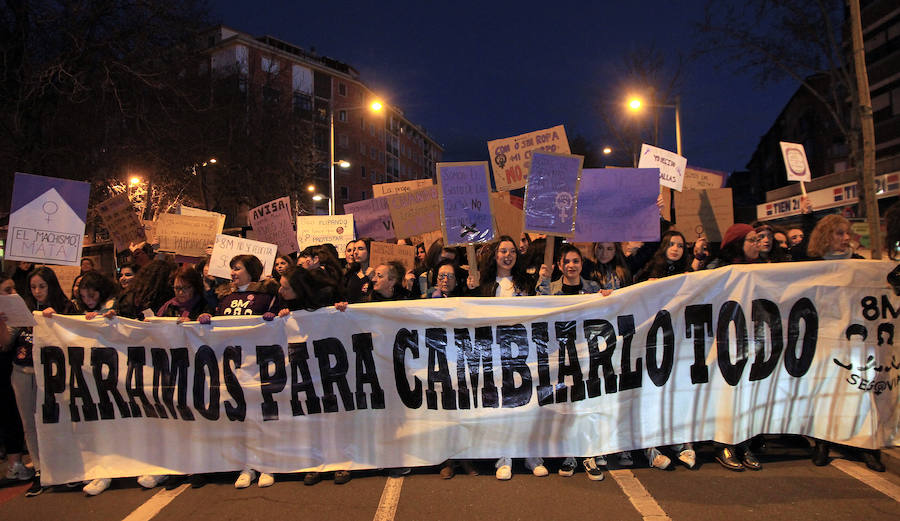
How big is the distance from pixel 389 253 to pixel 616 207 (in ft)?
9.80

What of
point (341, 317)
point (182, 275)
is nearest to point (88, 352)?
point (182, 275)

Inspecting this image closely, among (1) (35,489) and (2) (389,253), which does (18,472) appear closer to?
(1) (35,489)

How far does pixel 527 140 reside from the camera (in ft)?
24.7

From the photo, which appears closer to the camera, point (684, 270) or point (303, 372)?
point (303, 372)

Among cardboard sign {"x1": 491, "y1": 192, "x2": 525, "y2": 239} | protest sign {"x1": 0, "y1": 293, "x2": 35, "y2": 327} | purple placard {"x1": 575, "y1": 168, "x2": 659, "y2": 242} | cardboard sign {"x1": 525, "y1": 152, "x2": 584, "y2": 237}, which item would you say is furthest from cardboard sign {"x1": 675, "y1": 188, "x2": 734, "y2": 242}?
protest sign {"x1": 0, "y1": 293, "x2": 35, "y2": 327}

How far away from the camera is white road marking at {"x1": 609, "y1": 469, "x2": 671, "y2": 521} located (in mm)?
3355

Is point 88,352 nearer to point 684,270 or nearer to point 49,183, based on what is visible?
point 49,183

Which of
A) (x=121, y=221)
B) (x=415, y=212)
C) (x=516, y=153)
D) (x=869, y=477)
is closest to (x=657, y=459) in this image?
(x=869, y=477)

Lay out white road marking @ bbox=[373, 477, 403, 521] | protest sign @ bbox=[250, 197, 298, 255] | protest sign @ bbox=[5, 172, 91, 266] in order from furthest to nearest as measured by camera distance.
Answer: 1. protest sign @ bbox=[250, 197, 298, 255]
2. protest sign @ bbox=[5, 172, 91, 266]
3. white road marking @ bbox=[373, 477, 403, 521]

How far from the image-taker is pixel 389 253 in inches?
278

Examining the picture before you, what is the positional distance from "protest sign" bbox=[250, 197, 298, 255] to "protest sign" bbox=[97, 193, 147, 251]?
150 centimetres

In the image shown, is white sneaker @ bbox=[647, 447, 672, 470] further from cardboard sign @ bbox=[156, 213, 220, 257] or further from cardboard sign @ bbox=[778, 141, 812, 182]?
cardboard sign @ bbox=[156, 213, 220, 257]

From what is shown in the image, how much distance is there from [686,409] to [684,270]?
145 centimetres

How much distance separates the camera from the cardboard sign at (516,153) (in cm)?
744
